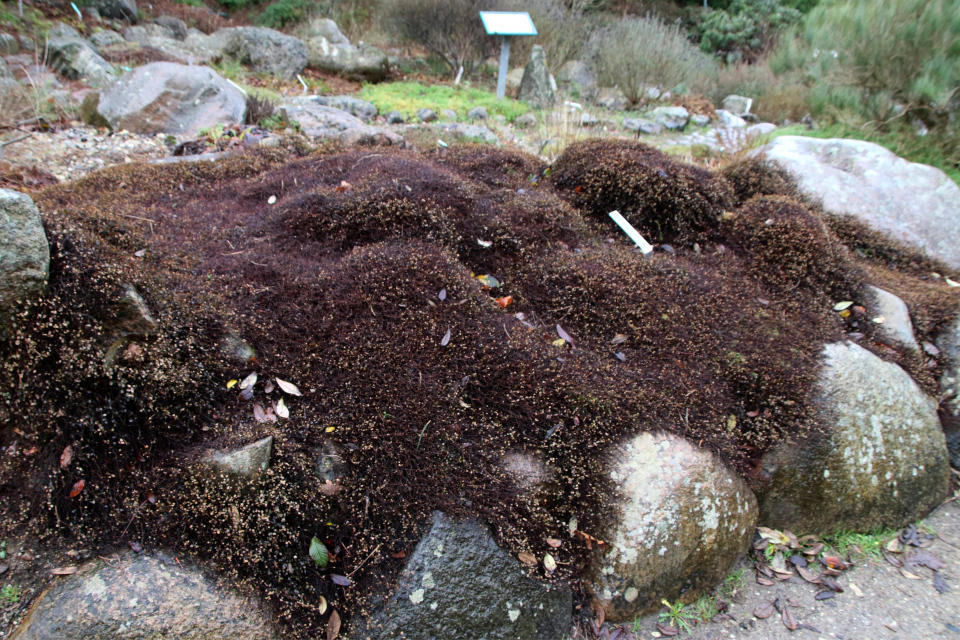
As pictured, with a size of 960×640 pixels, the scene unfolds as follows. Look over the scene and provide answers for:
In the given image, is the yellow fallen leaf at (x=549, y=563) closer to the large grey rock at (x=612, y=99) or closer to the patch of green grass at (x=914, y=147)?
the patch of green grass at (x=914, y=147)

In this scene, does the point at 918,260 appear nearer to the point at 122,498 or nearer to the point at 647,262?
the point at 647,262

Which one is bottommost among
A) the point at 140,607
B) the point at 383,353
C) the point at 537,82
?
the point at 140,607

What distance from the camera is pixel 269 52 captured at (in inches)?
432

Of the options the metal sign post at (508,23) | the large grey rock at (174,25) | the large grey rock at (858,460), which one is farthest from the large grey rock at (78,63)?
the large grey rock at (858,460)

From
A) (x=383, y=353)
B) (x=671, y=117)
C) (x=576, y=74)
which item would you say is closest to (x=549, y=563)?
(x=383, y=353)

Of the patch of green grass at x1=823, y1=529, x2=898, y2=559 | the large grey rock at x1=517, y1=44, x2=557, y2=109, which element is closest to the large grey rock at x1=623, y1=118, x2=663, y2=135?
the large grey rock at x1=517, y1=44, x2=557, y2=109

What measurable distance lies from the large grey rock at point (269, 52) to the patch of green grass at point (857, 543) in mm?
11486

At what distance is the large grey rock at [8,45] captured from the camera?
354 inches

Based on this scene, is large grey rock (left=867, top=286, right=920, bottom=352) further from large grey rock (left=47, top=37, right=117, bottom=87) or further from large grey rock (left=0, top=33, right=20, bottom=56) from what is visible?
large grey rock (left=0, top=33, right=20, bottom=56)

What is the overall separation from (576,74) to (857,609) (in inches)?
476

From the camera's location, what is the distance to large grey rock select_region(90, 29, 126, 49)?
1044 centimetres

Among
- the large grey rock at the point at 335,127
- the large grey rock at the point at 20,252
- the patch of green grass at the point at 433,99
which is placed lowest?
the patch of green grass at the point at 433,99

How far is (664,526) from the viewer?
235cm

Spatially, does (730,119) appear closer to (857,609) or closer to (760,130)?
(760,130)
